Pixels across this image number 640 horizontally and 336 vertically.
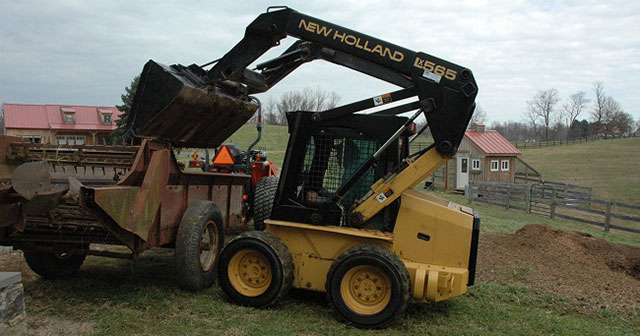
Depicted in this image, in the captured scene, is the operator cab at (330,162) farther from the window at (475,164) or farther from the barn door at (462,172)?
the window at (475,164)

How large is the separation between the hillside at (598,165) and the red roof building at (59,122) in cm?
3745

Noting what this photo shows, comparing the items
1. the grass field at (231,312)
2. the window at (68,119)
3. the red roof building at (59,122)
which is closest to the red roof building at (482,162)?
the grass field at (231,312)

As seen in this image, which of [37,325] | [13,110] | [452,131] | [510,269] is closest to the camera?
[37,325]

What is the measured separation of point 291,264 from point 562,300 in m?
3.29

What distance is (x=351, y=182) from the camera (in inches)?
210

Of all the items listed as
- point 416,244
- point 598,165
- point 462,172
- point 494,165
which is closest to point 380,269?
point 416,244

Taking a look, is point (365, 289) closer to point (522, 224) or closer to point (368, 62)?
point (368, 62)

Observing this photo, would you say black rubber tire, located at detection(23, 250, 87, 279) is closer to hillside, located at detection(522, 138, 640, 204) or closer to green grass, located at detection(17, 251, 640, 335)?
green grass, located at detection(17, 251, 640, 335)

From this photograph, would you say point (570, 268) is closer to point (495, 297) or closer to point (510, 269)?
point (510, 269)

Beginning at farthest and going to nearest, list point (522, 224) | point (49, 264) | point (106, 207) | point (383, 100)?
point (522, 224), point (49, 264), point (383, 100), point (106, 207)

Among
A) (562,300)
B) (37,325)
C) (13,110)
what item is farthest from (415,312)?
(13,110)

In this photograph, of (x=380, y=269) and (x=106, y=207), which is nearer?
(x=106, y=207)

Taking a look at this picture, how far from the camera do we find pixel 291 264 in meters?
5.42

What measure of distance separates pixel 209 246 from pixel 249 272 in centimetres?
86
